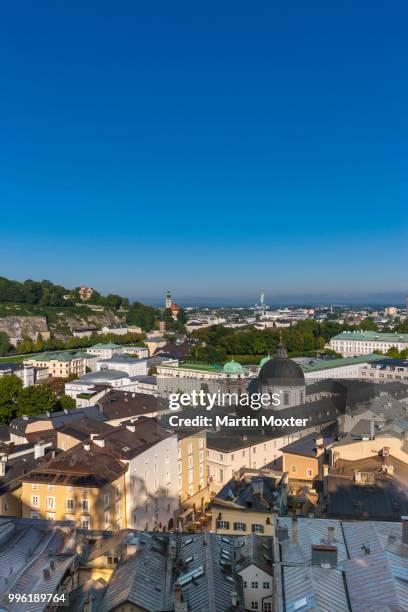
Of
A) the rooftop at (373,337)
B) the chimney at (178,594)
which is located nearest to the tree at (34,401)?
the chimney at (178,594)

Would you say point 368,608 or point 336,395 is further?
point 336,395

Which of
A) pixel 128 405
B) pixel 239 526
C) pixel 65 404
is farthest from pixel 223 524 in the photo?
pixel 65 404

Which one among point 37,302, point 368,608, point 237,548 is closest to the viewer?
point 368,608

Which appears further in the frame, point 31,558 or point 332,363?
point 332,363

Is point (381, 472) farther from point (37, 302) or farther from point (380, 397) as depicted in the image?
point (37, 302)

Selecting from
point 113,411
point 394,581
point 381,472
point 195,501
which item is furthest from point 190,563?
point 113,411

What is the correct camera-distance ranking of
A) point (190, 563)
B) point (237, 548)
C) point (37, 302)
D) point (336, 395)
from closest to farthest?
point (190, 563)
point (237, 548)
point (336, 395)
point (37, 302)

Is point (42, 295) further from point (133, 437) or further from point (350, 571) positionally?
point (350, 571)

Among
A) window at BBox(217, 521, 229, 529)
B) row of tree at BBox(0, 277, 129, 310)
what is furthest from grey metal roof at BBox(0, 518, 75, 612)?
row of tree at BBox(0, 277, 129, 310)
